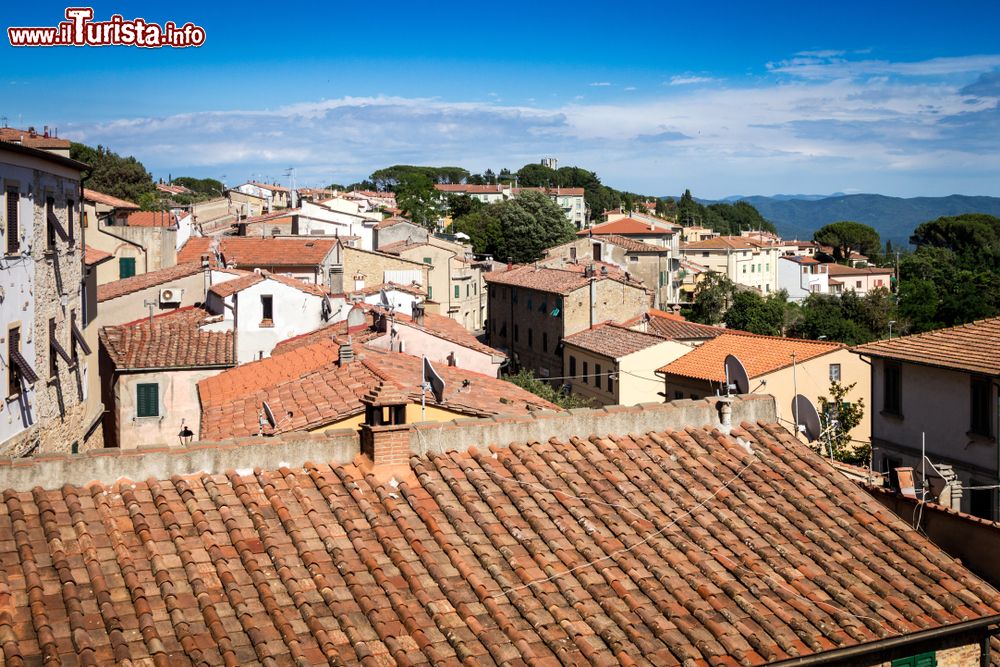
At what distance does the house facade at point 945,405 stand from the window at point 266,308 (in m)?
14.8

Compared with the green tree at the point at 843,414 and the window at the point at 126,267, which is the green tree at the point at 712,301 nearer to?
the green tree at the point at 843,414

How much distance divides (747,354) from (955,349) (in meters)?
11.2

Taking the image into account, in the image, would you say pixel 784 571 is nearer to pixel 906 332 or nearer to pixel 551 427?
pixel 551 427

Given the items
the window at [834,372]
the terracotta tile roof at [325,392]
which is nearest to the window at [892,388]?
the window at [834,372]

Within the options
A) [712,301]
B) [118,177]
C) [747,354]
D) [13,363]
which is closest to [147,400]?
[13,363]

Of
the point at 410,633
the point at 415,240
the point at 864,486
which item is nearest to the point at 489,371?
the point at 864,486

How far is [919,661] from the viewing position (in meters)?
8.20

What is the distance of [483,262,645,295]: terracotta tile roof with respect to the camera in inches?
1842

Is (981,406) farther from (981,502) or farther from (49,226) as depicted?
(49,226)

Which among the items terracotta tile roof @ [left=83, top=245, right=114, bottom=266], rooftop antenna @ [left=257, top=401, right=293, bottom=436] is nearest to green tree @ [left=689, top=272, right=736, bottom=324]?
terracotta tile roof @ [left=83, top=245, right=114, bottom=266]

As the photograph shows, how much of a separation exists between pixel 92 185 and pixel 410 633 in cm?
7451

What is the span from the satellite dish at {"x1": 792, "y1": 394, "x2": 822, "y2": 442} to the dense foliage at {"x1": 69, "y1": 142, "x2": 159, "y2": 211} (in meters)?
64.3

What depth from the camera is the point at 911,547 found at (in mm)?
9133

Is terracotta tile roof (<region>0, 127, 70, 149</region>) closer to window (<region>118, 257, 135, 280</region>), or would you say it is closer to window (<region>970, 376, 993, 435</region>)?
window (<region>118, 257, 135, 280</region>)
